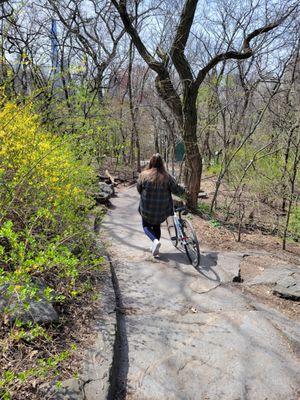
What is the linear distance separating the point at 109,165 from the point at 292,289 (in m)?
14.4

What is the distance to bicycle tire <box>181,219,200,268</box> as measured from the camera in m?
5.46

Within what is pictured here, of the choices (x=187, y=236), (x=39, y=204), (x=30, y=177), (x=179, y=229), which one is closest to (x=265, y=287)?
(x=187, y=236)

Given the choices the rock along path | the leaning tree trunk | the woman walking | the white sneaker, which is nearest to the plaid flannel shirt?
the woman walking

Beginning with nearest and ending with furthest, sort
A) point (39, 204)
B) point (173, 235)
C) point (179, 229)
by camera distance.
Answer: point (39, 204), point (179, 229), point (173, 235)

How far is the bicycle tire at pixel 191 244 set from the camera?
17.9ft

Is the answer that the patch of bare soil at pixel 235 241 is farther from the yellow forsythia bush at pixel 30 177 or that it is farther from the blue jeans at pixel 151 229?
the yellow forsythia bush at pixel 30 177

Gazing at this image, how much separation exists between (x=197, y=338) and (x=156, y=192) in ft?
8.87

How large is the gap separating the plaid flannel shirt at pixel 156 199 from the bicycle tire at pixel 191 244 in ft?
1.23

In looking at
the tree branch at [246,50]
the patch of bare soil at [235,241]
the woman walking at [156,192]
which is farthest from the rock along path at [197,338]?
the tree branch at [246,50]

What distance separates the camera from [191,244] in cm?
571

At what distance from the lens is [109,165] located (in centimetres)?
1827

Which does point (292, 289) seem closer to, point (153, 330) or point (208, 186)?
point (153, 330)

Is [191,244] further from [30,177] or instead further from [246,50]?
[246,50]

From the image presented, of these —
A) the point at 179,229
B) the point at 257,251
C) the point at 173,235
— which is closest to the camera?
the point at 179,229
